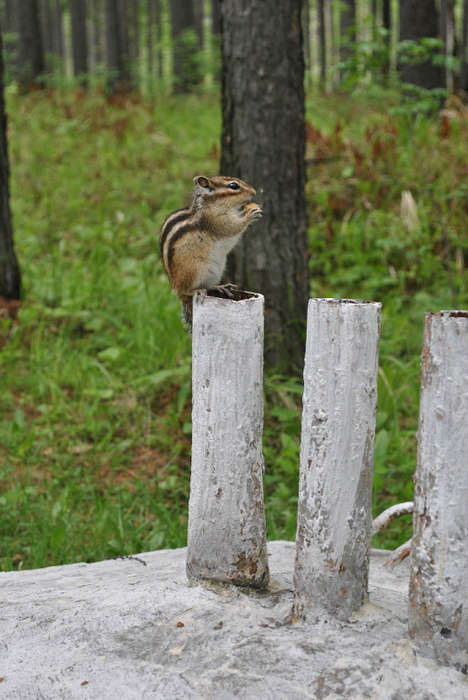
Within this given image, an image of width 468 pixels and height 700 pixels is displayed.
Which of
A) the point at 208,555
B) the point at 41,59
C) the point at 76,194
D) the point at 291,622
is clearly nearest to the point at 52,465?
the point at 208,555

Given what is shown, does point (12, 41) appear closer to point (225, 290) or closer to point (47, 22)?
point (47, 22)

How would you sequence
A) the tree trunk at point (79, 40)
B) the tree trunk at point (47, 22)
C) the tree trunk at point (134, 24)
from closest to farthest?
1. the tree trunk at point (79, 40)
2. the tree trunk at point (47, 22)
3. the tree trunk at point (134, 24)

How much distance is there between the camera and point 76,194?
311 inches

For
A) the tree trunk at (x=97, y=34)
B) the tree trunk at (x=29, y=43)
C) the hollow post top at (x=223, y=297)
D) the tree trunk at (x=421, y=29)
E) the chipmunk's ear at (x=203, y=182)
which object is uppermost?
the tree trunk at (x=97, y=34)

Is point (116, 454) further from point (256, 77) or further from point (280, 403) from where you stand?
point (256, 77)

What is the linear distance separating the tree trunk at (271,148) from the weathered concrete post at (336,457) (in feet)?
7.81

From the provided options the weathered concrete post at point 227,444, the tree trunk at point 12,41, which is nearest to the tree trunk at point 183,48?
the tree trunk at point 12,41

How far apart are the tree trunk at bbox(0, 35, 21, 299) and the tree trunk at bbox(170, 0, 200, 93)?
1008 centimetres

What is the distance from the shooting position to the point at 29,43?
47.2 ft

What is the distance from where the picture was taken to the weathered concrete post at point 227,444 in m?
2.25

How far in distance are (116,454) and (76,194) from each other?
434 cm

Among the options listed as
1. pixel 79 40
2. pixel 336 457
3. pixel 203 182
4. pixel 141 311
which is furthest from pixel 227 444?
pixel 79 40

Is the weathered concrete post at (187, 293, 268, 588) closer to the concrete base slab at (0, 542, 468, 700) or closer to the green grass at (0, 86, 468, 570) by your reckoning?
the concrete base slab at (0, 542, 468, 700)

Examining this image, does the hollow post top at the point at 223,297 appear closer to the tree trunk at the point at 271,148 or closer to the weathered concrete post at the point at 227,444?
the weathered concrete post at the point at 227,444
